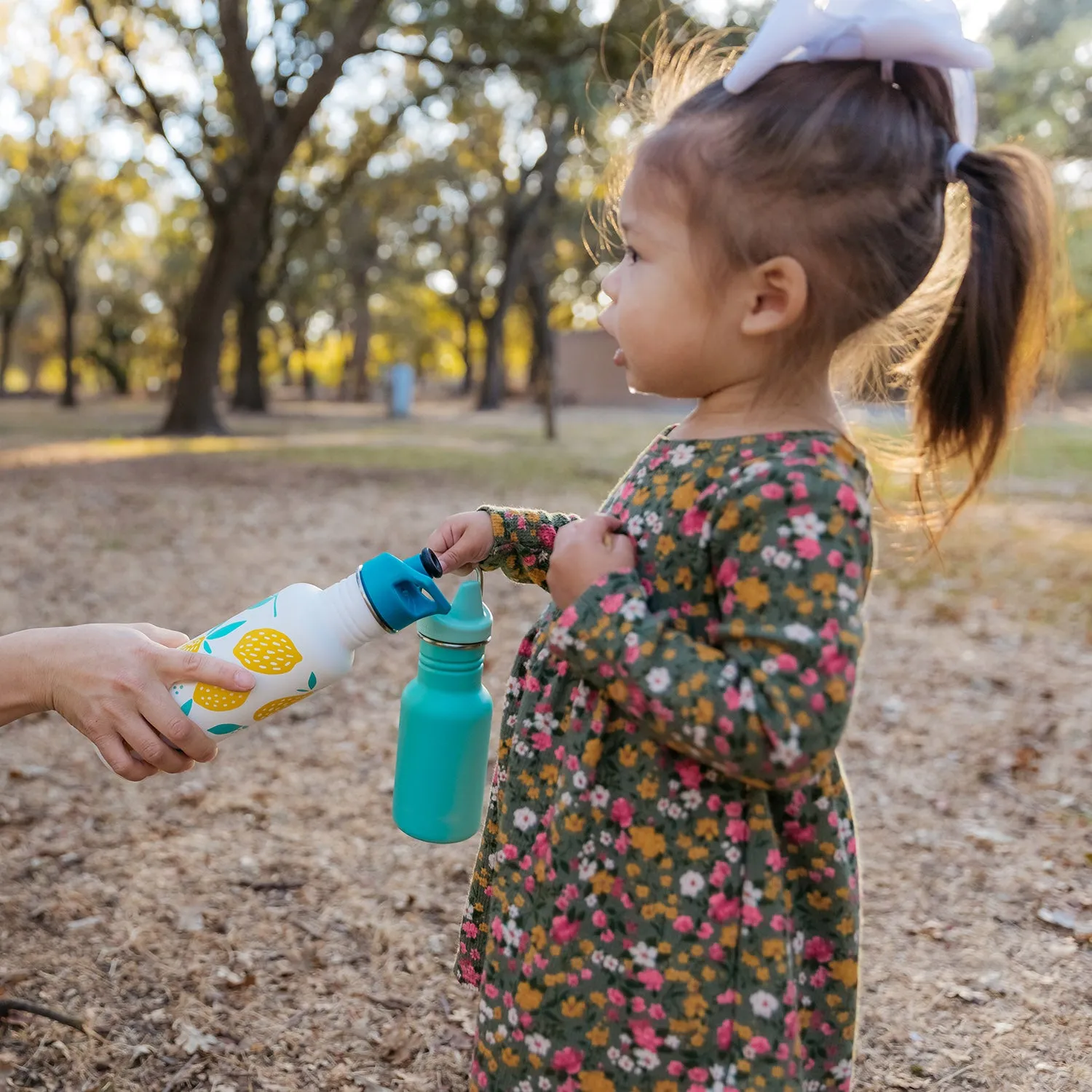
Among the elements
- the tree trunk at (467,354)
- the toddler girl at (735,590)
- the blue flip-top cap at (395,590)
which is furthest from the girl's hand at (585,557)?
the tree trunk at (467,354)

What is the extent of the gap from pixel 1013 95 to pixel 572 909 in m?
18.7

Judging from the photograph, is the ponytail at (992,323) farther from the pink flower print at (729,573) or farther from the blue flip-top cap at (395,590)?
the blue flip-top cap at (395,590)

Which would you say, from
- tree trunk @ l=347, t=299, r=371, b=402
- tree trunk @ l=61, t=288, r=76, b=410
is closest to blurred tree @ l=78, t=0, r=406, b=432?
tree trunk @ l=61, t=288, r=76, b=410

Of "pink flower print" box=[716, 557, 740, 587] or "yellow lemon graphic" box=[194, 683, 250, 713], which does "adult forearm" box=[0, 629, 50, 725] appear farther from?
"pink flower print" box=[716, 557, 740, 587]

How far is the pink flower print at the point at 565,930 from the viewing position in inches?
52.2

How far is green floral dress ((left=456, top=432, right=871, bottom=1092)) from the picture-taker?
3.86 feet

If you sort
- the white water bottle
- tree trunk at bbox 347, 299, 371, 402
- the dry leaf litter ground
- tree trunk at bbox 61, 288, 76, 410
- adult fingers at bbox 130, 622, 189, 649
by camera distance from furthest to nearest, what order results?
tree trunk at bbox 347, 299, 371, 402
tree trunk at bbox 61, 288, 76, 410
the dry leaf litter ground
adult fingers at bbox 130, 622, 189, 649
the white water bottle

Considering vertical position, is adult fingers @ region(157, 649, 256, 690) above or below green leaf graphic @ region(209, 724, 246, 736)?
above

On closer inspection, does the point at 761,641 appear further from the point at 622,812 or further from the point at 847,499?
the point at 622,812

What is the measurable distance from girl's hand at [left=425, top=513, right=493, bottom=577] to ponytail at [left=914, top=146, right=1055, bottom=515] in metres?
0.69

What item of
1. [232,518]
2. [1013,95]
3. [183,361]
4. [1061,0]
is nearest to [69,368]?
[183,361]

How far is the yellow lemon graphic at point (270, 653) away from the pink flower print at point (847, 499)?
31.1 inches

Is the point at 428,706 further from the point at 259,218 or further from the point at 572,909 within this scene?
the point at 259,218

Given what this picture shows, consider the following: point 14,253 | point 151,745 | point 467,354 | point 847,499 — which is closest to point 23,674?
point 151,745
